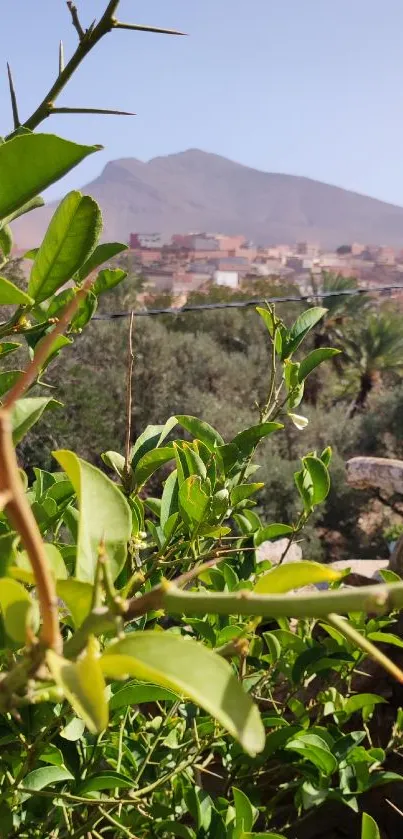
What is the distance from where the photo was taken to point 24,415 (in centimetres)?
42

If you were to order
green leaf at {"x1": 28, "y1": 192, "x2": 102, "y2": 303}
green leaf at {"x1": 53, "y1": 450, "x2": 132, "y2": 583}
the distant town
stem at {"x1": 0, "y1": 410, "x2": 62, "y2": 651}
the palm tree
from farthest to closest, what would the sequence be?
1. the distant town
2. the palm tree
3. green leaf at {"x1": 28, "y1": 192, "x2": 102, "y2": 303}
4. green leaf at {"x1": 53, "y1": 450, "x2": 132, "y2": 583}
5. stem at {"x1": 0, "y1": 410, "x2": 62, "y2": 651}

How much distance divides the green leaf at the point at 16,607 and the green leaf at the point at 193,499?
0.30 meters

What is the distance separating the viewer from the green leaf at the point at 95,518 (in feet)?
1.06

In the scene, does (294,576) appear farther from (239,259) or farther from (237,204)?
(237,204)

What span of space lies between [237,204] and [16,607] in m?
63.9

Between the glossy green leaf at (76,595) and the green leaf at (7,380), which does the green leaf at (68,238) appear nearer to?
the green leaf at (7,380)

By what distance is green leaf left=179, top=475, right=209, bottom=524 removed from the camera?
0.57 metres

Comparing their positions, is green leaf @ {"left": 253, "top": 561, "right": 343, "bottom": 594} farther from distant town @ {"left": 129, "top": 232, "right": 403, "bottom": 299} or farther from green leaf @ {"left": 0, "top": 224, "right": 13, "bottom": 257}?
distant town @ {"left": 129, "top": 232, "right": 403, "bottom": 299}

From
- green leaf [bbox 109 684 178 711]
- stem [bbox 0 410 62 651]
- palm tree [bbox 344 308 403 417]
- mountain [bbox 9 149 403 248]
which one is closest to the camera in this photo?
stem [bbox 0 410 62 651]

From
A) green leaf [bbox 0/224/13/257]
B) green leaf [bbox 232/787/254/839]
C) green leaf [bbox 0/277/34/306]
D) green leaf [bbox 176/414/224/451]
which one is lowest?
green leaf [bbox 232/787/254/839]

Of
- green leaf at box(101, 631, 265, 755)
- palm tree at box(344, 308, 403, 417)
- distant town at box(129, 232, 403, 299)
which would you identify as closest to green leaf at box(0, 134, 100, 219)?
green leaf at box(101, 631, 265, 755)

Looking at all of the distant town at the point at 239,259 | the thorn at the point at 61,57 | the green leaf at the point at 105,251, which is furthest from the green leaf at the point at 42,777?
the distant town at the point at 239,259

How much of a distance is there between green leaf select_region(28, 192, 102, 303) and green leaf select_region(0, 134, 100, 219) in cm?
6

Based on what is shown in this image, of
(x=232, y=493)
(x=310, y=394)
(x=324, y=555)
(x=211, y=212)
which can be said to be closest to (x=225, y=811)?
(x=232, y=493)
